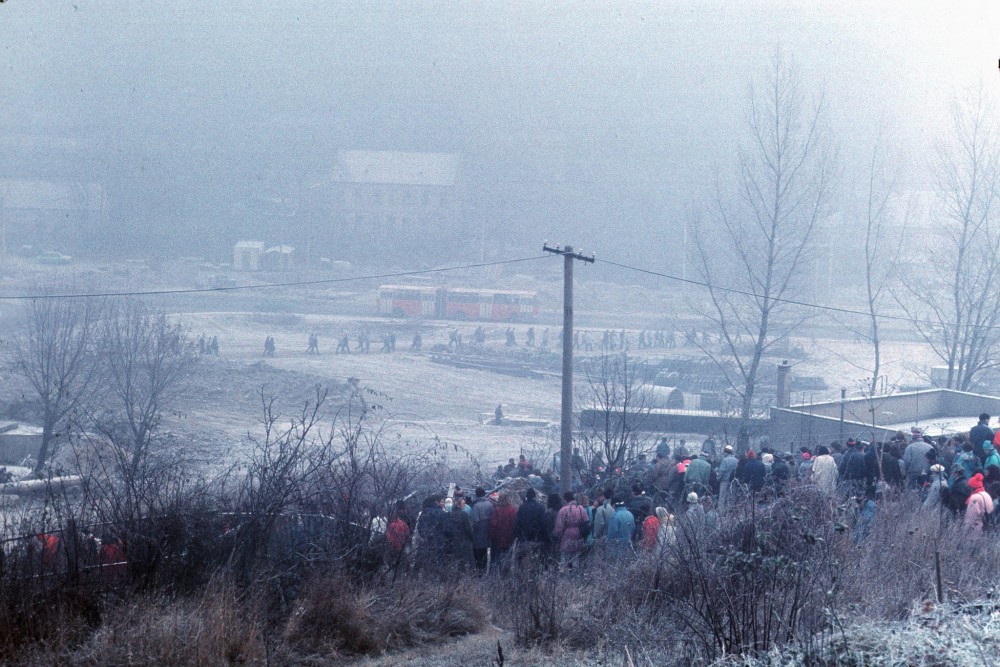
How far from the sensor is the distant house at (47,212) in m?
63.2

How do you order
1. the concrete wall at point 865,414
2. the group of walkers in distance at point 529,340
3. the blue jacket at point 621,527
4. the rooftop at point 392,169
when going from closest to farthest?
the blue jacket at point 621,527, the concrete wall at point 865,414, the group of walkers in distance at point 529,340, the rooftop at point 392,169

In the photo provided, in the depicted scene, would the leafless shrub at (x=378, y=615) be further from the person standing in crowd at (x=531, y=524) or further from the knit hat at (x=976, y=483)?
the knit hat at (x=976, y=483)

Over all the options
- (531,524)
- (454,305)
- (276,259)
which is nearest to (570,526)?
(531,524)

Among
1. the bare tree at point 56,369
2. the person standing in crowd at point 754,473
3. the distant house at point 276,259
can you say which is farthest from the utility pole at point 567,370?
the distant house at point 276,259

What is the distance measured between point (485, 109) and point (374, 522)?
96539mm

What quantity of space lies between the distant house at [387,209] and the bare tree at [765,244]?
73.4 feet

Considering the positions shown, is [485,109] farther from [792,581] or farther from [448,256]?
[792,581]

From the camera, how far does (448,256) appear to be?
74.1m

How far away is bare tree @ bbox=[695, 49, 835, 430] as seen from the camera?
30781 mm

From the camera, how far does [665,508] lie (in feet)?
29.8

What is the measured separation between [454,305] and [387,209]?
2828 centimetres

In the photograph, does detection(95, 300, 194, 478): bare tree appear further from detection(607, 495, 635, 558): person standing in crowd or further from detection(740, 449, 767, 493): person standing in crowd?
detection(607, 495, 635, 558): person standing in crowd

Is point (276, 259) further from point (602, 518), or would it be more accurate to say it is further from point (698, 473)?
point (602, 518)

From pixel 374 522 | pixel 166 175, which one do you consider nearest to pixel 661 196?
pixel 166 175
